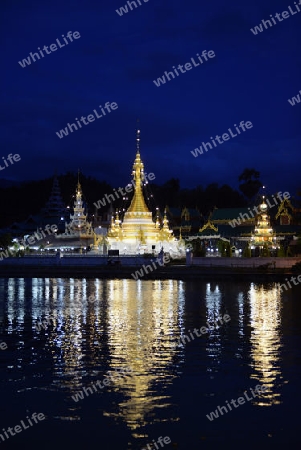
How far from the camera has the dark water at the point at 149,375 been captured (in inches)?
414

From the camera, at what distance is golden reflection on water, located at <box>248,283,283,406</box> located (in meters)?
13.0

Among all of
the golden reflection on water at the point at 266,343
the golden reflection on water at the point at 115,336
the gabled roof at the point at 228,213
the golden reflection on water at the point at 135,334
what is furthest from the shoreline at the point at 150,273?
the gabled roof at the point at 228,213

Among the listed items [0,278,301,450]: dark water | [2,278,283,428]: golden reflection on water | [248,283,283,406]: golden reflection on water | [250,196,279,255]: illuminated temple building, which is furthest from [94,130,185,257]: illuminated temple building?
[0,278,301,450]: dark water

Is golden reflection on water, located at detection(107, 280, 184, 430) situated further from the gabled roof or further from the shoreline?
the gabled roof

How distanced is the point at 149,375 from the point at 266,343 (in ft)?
16.0

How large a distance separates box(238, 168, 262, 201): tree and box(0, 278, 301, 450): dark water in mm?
64060

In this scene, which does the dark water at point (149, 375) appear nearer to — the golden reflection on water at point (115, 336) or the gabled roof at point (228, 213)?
the golden reflection on water at point (115, 336)

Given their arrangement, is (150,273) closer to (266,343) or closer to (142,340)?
(142,340)

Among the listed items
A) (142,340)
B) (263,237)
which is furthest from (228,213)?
(142,340)

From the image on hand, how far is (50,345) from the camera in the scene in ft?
57.4

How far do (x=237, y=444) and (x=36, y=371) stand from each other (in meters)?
5.57

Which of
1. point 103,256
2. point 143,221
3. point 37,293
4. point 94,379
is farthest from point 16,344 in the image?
point 143,221

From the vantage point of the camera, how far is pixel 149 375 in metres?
14.0

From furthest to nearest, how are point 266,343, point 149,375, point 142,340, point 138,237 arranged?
point 138,237, point 142,340, point 266,343, point 149,375
